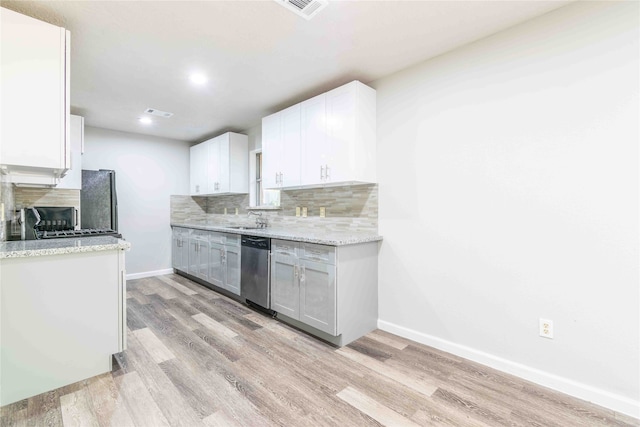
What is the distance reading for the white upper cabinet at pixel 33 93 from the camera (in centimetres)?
179

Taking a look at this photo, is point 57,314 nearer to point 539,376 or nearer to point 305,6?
point 305,6

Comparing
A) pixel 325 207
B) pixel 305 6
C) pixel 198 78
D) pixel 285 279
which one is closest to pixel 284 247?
pixel 285 279

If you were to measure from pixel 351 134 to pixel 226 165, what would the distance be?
8.40 ft

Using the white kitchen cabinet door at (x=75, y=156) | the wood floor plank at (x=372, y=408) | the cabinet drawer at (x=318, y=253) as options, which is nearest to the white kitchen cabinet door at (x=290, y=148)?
the cabinet drawer at (x=318, y=253)

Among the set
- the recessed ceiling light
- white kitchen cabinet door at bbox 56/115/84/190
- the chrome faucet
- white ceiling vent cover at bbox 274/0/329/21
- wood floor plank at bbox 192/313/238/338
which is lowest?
wood floor plank at bbox 192/313/238/338

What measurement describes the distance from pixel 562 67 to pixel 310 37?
173cm

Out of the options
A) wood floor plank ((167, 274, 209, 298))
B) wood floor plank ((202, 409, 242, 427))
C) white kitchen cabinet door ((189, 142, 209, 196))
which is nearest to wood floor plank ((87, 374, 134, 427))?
wood floor plank ((202, 409, 242, 427))

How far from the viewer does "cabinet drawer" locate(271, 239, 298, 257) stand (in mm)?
2912

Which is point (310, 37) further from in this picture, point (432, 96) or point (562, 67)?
point (562, 67)

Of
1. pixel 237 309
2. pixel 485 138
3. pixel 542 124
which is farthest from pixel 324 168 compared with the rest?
pixel 237 309

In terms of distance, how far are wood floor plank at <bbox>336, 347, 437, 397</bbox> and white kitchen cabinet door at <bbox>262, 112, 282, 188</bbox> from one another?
6.54ft

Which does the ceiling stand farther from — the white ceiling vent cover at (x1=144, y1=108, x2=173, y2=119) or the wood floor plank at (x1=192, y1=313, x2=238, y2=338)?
the wood floor plank at (x1=192, y1=313, x2=238, y2=338)

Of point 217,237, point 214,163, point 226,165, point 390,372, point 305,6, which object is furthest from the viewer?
point 214,163

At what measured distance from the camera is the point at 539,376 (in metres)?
2.01
